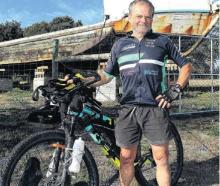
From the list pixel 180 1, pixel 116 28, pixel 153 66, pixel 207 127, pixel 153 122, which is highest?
pixel 180 1

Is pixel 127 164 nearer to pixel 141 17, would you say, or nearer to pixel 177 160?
pixel 177 160

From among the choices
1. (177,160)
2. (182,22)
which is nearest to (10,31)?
(182,22)

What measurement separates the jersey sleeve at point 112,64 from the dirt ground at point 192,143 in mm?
1739

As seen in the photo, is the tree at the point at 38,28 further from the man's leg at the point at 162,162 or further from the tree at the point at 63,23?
the man's leg at the point at 162,162

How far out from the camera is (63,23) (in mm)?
61500

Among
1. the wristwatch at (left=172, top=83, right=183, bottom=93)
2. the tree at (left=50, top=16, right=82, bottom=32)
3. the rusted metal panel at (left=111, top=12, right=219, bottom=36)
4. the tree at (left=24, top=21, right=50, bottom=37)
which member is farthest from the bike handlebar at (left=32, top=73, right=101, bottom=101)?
the tree at (left=24, top=21, right=50, bottom=37)

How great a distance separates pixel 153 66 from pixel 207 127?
5.34m

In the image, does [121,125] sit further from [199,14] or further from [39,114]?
[199,14]

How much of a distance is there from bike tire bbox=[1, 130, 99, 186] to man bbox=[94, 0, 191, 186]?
42cm

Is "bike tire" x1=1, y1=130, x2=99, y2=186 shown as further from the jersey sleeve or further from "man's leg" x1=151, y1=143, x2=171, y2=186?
the jersey sleeve

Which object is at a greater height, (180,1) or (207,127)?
(180,1)

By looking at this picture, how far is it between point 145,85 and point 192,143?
3.79m

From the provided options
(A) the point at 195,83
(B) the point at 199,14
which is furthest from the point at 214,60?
(B) the point at 199,14

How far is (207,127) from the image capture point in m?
9.04
